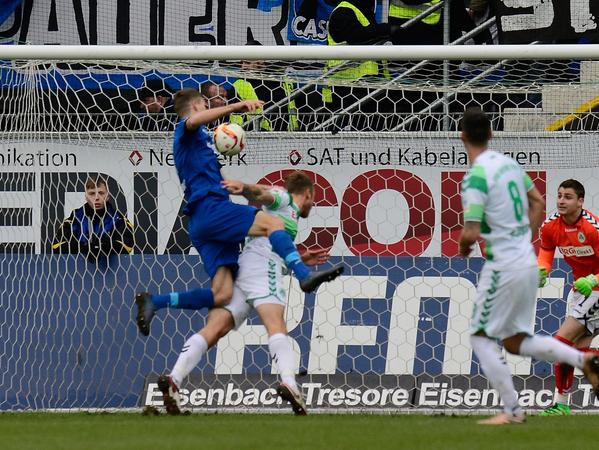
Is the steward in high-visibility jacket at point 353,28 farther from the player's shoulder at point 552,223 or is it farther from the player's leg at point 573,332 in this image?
the player's leg at point 573,332

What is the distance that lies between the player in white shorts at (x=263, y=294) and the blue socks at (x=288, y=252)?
39 cm

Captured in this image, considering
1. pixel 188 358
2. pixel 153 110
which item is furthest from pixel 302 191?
pixel 153 110

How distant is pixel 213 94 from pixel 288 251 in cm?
351

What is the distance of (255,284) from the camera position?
29.5 ft

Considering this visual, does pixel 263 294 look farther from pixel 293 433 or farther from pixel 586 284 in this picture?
pixel 586 284

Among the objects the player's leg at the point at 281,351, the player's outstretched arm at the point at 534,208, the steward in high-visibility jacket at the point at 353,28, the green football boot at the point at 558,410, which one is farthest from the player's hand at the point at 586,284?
the steward in high-visibility jacket at the point at 353,28

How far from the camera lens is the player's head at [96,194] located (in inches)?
430

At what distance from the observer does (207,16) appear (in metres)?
15.6

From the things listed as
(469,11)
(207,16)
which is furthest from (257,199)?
(207,16)

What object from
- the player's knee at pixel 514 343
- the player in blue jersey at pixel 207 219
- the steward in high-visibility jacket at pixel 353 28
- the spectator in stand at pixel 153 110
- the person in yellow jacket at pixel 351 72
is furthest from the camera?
the steward in high-visibility jacket at pixel 353 28

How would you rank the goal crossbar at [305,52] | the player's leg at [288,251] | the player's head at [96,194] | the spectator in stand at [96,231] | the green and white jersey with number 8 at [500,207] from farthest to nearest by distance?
the spectator in stand at [96,231] < the player's head at [96,194] < the goal crossbar at [305,52] < the player's leg at [288,251] < the green and white jersey with number 8 at [500,207]

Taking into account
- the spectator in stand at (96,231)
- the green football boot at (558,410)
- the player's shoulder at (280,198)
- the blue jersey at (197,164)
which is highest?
the blue jersey at (197,164)

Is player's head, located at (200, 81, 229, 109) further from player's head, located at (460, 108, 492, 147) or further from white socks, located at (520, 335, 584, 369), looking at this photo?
white socks, located at (520, 335, 584, 369)

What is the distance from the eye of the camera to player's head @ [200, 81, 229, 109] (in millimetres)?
11594
